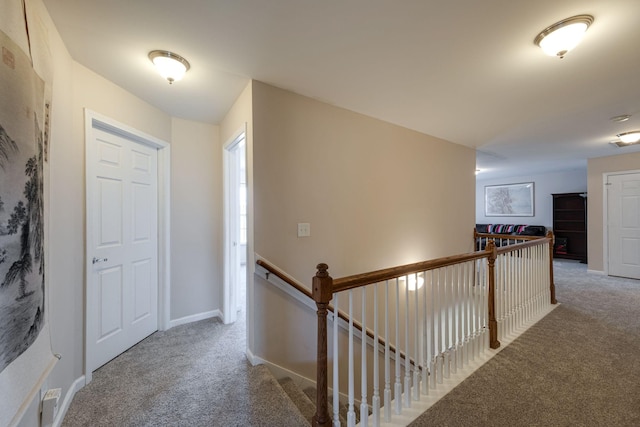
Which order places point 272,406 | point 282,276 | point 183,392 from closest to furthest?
point 272,406
point 183,392
point 282,276

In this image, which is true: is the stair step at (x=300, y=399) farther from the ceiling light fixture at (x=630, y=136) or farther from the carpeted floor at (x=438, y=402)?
the ceiling light fixture at (x=630, y=136)

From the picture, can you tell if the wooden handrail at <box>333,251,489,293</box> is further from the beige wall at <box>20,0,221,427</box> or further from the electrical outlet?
the beige wall at <box>20,0,221,427</box>

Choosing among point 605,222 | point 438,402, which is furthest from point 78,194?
point 605,222

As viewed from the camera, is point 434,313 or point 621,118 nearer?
point 434,313

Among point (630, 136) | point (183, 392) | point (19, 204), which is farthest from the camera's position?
point (630, 136)

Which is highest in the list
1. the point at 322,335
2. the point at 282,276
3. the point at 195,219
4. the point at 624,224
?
the point at 195,219

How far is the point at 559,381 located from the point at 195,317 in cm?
Answer: 331

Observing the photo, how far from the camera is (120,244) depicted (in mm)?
2352

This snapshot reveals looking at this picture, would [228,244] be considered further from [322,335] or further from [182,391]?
[322,335]

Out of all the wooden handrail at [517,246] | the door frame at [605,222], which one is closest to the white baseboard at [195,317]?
the wooden handrail at [517,246]

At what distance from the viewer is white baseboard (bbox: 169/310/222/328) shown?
9.45 ft

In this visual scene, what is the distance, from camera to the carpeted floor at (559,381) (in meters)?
1.60

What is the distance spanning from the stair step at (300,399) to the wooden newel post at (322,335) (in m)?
0.33

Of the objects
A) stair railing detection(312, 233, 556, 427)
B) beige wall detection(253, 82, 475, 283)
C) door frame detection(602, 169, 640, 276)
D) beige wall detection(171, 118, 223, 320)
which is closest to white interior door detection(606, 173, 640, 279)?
door frame detection(602, 169, 640, 276)
